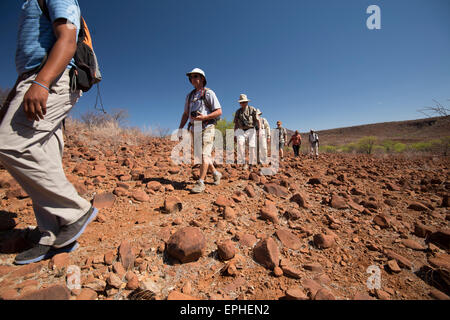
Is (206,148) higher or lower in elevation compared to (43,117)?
lower

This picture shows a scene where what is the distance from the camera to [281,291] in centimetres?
113

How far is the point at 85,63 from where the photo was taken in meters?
1.29

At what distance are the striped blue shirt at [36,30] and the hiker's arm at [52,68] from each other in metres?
0.07

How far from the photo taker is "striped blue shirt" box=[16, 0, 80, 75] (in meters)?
1.10

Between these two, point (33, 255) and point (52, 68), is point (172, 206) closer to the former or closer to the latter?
point (33, 255)

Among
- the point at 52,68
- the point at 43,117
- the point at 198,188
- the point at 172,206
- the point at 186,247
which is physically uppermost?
the point at 52,68

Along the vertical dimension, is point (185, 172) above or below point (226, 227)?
above

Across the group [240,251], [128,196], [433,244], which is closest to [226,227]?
[240,251]

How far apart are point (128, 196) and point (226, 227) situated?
135 cm

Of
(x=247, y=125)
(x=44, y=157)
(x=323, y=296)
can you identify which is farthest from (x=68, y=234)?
(x=247, y=125)

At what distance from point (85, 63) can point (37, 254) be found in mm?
A: 1380

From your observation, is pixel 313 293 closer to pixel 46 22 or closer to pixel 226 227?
pixel 226 227

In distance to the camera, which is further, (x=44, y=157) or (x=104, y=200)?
(x=104, y=200)

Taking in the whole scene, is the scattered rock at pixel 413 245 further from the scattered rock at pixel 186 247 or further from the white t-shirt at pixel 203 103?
the white t-shirt at pixel 203 103
